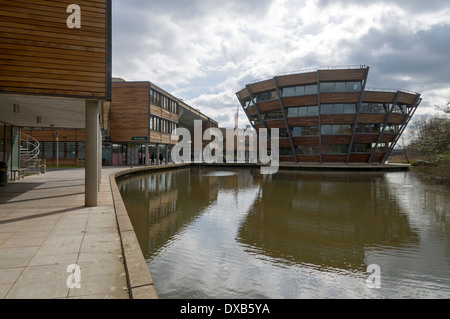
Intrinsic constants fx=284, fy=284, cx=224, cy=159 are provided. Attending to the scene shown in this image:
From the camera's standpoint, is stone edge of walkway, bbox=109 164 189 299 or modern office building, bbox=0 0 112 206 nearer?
stone edge of walkway, bbox=109 164 189 299

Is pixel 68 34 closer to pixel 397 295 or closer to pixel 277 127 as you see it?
pixel 397 295

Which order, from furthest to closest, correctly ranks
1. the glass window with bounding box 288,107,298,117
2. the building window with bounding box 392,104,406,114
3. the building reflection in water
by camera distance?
the building window with bounding box 392,104,406,114 → the glass window with bounding box 288,107,298,117 → the building reflection in water

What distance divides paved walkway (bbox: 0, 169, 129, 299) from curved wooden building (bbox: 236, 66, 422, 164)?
1408 inches

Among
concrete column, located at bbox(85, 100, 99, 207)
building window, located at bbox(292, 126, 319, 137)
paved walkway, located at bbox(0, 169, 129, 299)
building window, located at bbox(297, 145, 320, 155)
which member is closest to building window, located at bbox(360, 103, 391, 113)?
building window, located at bbox(292, 126, 319, 137)

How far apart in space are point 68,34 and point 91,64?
1.02m

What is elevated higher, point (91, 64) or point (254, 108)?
point (254, 108)

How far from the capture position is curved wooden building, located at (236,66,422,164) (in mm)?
38688

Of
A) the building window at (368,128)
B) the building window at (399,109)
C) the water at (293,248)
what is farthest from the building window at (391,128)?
the water at (293,248)

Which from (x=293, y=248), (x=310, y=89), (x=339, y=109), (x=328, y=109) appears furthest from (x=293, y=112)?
(x=293, y=248)

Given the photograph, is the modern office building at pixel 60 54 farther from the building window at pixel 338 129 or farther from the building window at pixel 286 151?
the building window at pixel 286 151

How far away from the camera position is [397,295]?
463 centimetres

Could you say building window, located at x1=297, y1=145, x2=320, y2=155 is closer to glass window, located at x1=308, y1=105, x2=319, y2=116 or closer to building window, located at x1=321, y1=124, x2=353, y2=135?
building window, located at x1=321, y1=124, x2=353, y2=135

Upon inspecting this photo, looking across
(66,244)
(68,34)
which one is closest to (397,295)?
(66,244)

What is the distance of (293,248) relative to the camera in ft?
22.2
